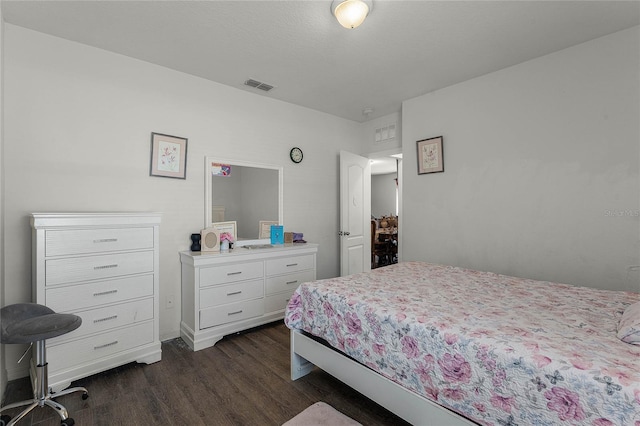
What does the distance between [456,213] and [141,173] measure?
3253 mm

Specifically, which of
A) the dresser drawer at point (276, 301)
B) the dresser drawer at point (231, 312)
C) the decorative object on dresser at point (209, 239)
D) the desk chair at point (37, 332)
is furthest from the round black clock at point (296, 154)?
the desk chair at point (37, 332)

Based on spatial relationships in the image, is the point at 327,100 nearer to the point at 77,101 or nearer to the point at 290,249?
the point at 290,249

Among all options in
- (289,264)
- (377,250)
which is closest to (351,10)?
→ (289,264)

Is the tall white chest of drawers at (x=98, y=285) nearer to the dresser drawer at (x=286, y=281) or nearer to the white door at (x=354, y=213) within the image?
the dresser drawer at (x=286, y=281)

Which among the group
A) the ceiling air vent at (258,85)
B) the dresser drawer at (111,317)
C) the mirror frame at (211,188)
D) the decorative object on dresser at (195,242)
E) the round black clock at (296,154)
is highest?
the ceiling air vent at (258,85)

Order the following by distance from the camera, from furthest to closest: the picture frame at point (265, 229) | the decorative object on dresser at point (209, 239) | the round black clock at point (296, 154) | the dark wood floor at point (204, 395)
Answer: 1. the round black clock at point (296, 154)
2. the picture frame at point (265, 229)
3. the decorative object on dresser at point (209, 239)
4. the dark wood floor at point (204, 395)

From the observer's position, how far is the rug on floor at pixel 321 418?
1699 millimetres

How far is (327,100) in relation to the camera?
3.71m

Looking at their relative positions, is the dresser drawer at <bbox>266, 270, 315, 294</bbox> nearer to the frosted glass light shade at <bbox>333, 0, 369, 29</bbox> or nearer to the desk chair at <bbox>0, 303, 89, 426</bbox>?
the desk chair at <bbox>0, 303, 89, 426</bbox>

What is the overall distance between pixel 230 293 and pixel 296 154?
6.32ft

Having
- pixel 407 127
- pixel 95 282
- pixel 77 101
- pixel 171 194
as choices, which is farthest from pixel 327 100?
pixel 95 282

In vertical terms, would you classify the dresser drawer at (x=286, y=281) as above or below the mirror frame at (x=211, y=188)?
below

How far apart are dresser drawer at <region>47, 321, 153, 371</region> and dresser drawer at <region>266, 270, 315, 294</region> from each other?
3.84ft

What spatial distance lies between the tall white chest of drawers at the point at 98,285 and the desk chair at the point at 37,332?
0.49 ft
